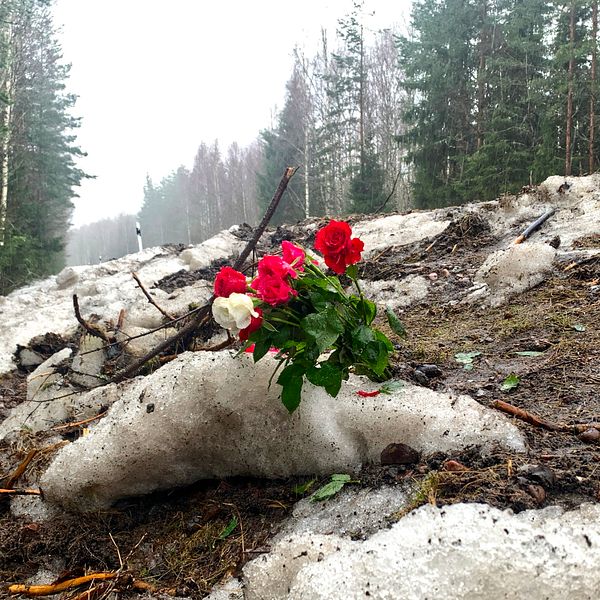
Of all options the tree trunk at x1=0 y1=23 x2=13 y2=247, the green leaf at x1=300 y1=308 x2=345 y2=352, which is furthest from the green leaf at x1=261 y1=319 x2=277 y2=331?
the tree trunk at x1=0 y1=23 x2=13 y2=247

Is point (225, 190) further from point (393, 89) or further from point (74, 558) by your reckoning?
point (74, 558)

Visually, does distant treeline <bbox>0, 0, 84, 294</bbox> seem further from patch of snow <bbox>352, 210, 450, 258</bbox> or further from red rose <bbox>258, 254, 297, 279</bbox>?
red rose <bbox>258, 254, 297, 279</bbox>

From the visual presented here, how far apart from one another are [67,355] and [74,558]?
2.46 meters

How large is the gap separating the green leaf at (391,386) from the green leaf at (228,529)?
0.78 m

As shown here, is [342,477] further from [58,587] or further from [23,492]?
[23,492]

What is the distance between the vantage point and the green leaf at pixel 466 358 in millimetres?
2442

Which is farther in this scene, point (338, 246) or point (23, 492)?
point (23, 492)

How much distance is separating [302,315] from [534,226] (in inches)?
162

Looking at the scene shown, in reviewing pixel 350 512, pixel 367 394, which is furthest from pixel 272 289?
pixel 350 512

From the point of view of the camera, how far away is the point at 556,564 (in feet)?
3.37

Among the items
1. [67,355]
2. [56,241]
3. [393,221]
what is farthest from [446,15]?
[67,355]

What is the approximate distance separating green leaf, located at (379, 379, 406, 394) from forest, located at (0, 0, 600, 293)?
968 centimetres

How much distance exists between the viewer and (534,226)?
191 inches

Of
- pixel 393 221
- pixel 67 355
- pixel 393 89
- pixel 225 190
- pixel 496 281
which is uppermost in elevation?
pixel 393 89
